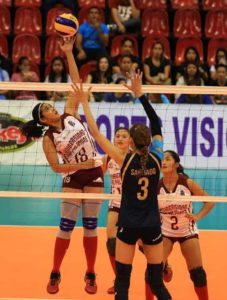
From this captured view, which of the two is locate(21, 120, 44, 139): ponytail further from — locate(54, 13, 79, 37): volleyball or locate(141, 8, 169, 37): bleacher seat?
locate(141, 8, 169, 37): bleacher seat

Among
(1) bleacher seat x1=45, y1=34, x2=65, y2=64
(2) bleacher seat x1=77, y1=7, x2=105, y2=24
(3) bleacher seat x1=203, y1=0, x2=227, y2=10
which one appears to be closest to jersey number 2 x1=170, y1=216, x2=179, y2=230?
(1) bleacher seat x1=45, y1=34, x2=65, y2=64

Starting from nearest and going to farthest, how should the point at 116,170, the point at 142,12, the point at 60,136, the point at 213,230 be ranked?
the point at 60,136 → the point at 116,170 → the point at 213,230 → the point at 142,12

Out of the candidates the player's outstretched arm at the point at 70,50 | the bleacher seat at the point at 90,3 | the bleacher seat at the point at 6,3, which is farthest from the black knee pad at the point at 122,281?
the bleacher seat at the point at 6,3

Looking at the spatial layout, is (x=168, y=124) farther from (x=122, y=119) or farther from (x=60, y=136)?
(x=60, y=136)

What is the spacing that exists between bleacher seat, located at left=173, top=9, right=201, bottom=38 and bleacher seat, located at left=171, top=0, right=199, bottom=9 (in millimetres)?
127

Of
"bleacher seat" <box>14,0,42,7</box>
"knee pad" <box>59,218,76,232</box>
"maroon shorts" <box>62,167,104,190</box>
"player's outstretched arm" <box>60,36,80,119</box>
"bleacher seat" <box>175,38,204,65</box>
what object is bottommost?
"knee pad" <box>59,218,76,232</box>

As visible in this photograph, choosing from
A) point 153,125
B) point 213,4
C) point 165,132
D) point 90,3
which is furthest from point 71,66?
point 213,4

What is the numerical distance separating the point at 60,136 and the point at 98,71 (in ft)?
22.6

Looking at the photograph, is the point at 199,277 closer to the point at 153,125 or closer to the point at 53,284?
the point at 53,284

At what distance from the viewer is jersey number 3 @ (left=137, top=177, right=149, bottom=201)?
621 cm

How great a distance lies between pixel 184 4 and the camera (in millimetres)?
16375

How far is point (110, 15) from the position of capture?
629 inches

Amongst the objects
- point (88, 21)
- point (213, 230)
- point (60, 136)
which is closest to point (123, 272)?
point (60, 136)

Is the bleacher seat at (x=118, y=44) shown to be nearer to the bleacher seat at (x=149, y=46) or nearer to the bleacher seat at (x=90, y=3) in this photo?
the bleacher seat at (x=149, y=46)
